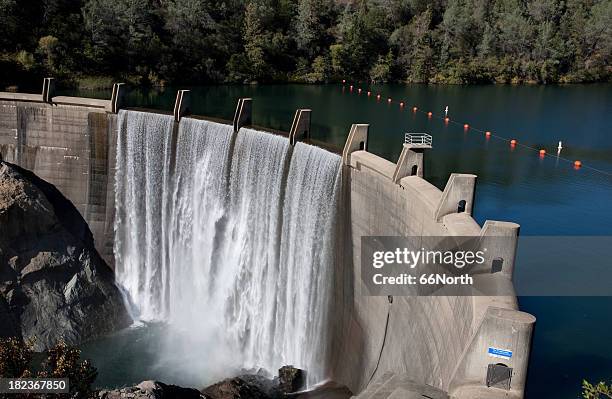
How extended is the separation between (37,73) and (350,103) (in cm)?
2886

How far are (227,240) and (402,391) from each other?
15626mm

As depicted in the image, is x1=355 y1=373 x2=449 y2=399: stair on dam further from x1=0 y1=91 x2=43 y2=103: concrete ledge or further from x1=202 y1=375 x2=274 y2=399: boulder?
x1=0 y1=91 x2=43 y2=103: concrete ledge

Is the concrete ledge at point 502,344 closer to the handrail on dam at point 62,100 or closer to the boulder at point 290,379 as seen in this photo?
the boulder at point 290,379

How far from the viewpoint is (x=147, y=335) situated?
26.7m

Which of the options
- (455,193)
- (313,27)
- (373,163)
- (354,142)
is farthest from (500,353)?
(313,27)

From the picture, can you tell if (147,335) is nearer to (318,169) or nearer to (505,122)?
(318,169)

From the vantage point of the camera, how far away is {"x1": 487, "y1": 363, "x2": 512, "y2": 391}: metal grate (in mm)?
11648

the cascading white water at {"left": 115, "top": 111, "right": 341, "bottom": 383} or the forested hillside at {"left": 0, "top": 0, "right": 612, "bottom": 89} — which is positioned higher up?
the forested hillside at {"left": 0, "top": 0, "right": 612, "bottom": 89}

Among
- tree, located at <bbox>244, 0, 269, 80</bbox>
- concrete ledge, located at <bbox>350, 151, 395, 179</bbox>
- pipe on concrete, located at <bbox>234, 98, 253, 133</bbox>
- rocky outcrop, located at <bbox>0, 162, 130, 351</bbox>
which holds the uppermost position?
tree, located at <bbox>244, 0, 269, 80</bbox>

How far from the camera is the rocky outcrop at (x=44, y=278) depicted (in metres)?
25.8

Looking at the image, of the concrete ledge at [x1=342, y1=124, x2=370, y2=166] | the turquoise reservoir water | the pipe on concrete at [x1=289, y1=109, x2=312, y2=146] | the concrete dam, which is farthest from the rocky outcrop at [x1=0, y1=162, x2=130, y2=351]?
the concrete ledge at [x1=342, y1=124, x2=370, y2=166]

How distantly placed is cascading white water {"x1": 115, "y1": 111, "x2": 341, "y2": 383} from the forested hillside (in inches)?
1237

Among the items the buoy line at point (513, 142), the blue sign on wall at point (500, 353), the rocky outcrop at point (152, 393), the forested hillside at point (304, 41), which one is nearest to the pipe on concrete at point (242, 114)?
the rocky outcrop at point (152, 393)

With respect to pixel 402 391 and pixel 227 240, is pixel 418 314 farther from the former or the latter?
pixel 227 240
